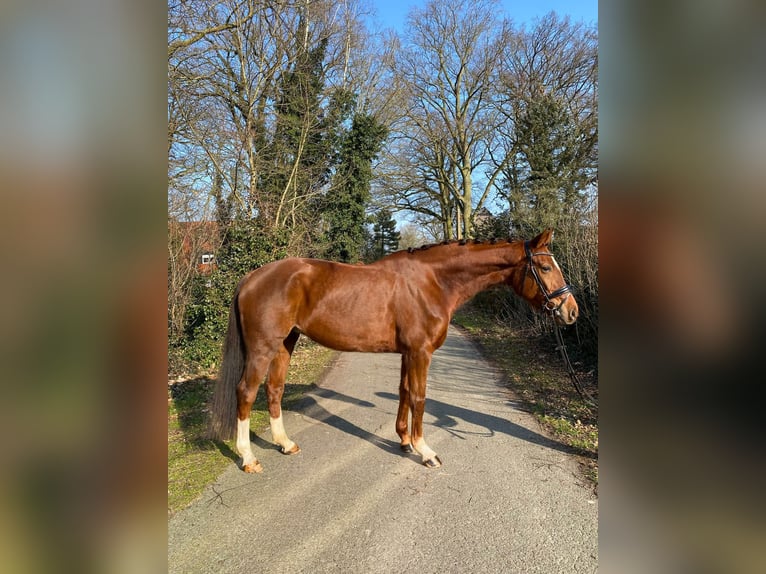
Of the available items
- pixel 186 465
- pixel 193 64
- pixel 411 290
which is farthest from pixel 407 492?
pixel 193 64

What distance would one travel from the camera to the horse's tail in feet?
12.2

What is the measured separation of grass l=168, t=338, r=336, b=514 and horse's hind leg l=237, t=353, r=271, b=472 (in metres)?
0.24

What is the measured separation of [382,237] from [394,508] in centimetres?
2325

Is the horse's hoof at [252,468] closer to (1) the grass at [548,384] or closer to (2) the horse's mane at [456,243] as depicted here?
(2) the horse's mane at [456,243]

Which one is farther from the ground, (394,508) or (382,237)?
(382,237)

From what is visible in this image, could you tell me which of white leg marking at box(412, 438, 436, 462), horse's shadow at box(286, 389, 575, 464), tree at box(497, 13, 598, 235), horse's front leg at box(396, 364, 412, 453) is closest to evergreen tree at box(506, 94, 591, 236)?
tree at box(497, 13, 598, 235)

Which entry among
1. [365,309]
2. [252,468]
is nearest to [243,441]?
[252,468]

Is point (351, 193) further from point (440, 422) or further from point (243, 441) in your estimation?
point (243, 441)

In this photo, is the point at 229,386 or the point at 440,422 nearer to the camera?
the point at 229,386

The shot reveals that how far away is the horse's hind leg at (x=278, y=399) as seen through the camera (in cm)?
376

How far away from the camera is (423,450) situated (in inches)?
137

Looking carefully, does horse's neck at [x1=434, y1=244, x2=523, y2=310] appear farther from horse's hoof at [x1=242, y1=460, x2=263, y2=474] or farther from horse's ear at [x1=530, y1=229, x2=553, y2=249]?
horse's hoof at [x1=242, y1=460, x2=263, y2=474]

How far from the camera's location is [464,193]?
20672 mm
